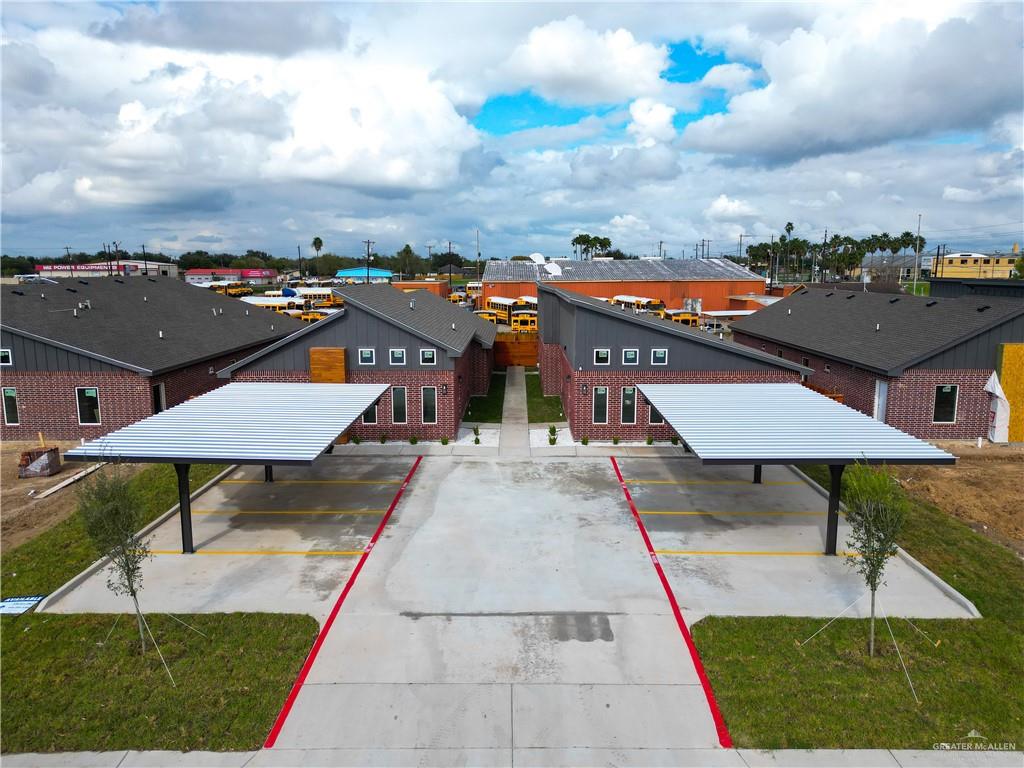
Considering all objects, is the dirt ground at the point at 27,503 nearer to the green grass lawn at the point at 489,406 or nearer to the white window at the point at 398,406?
the white window at the point at 398,406


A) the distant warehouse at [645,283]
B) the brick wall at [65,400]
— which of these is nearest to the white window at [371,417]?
the brick wall at [65,400]

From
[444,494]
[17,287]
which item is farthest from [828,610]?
[17,287]

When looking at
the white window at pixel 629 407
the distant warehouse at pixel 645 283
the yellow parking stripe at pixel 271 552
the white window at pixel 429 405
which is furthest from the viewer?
the distant warehouse at pixel 645 283

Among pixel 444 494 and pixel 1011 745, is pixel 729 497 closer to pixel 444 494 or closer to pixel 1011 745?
pixel 444 494

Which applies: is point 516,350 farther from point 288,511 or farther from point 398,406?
point 288,511

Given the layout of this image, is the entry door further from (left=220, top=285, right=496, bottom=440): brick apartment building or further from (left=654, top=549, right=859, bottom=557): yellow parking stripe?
(left=220, top=285, right=496, bottom=440): brick apartment building

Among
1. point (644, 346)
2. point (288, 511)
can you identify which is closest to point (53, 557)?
point (288, 511)
